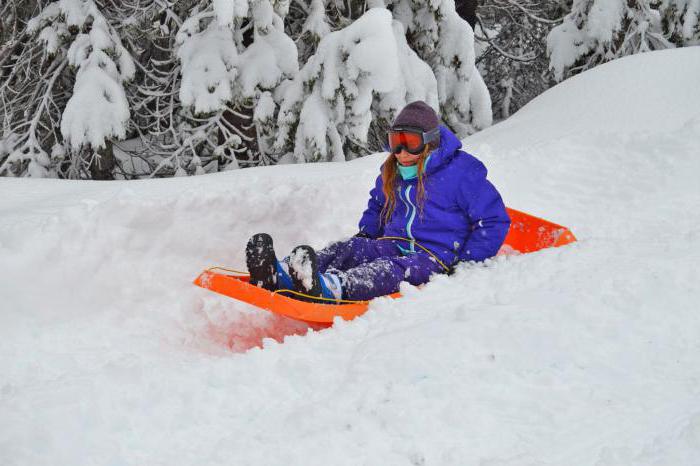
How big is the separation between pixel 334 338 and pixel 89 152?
5625mm

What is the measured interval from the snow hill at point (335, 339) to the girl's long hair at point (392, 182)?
570 mm

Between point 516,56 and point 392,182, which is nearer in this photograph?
point 392,182

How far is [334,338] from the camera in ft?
9.60

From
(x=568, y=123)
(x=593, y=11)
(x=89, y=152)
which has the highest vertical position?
(x=593, y=11)

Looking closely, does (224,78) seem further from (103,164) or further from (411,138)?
(411,138)

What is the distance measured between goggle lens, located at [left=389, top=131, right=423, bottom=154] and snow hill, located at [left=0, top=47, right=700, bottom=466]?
78cm

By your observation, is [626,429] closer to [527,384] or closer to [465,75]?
[527,384]

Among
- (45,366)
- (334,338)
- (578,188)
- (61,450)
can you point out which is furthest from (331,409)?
(578,188)

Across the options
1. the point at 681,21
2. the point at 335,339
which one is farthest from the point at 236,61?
the point at 681,21

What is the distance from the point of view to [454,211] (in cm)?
398

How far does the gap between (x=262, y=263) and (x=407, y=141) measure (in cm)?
121

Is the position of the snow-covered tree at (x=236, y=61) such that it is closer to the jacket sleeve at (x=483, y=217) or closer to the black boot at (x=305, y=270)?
the jacket sleeve at (x=483, y=217)

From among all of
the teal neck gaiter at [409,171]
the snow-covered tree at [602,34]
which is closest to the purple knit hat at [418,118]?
the teal neck gaiter at [409,171]

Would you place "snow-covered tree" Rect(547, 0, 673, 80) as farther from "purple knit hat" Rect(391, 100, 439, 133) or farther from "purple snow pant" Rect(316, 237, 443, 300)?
"purple snow pant" Rect(316, 237, 443, 300)
